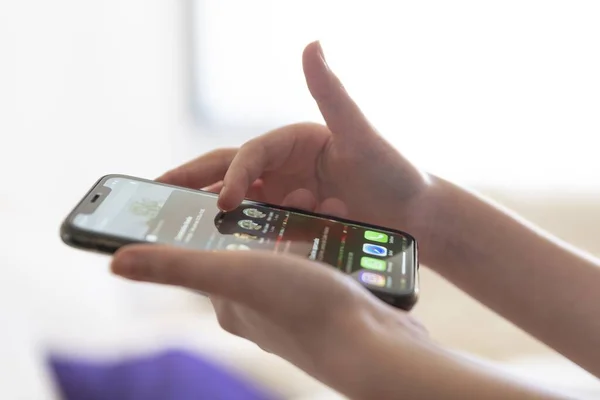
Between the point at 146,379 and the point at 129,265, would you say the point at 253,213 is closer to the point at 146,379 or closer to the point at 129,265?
the point at 129,265

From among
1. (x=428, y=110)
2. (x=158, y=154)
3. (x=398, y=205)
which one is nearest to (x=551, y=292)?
(x=398, y=205)

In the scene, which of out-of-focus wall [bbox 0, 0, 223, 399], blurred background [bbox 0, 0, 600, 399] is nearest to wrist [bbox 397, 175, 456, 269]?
blurred background [bbox 0, 0, 600, 399]

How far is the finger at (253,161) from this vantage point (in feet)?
1.77

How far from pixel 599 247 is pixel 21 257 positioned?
96 centimetres

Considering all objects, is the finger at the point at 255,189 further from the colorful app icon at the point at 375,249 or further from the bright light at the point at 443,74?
the bright light at the point at 443,74

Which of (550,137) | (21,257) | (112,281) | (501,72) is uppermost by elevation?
(501,72)

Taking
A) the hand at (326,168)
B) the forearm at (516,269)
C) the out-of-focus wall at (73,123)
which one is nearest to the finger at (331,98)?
the hand at (326,168)

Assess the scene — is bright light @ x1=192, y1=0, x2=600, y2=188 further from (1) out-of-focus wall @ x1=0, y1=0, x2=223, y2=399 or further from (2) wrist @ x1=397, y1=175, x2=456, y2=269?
(2) wrist @ x1=397, y1=175, x2=456, y2=269

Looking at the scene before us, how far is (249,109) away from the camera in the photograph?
1.10 meters

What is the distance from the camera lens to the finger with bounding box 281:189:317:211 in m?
0.61

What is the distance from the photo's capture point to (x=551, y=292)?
0.58 meters

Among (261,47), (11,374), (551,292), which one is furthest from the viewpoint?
(261,47)

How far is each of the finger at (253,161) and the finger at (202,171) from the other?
51 mm

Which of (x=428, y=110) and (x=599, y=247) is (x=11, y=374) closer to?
(x=428, y=110)
